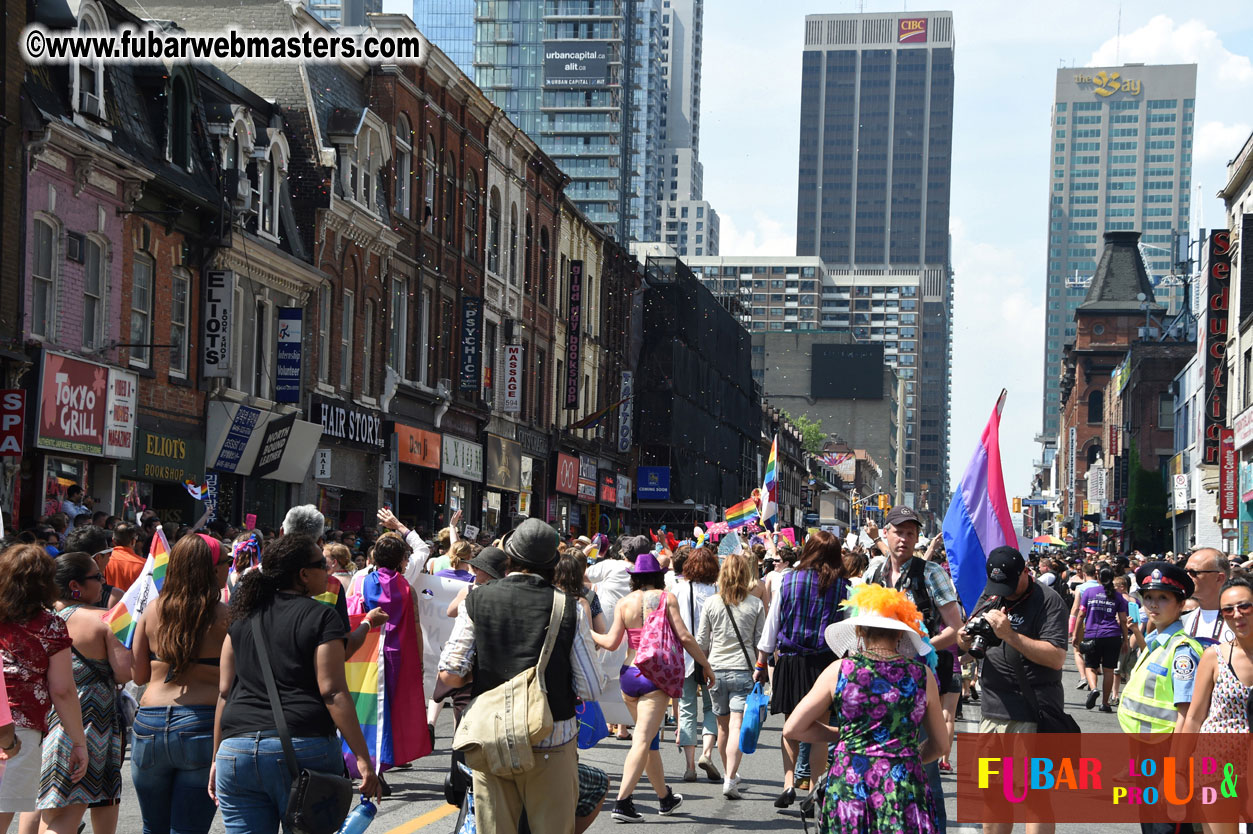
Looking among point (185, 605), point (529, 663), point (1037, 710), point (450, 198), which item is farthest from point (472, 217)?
point (529, 663)

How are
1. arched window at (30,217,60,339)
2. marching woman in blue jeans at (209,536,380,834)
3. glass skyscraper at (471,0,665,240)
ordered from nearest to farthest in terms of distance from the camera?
marching woman in blue jeans at (209,536,380,834)
arched window at (30,217,60,339)
glass skyscraper at (471,0,665,240)

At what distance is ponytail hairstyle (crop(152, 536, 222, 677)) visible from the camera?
20.9ft

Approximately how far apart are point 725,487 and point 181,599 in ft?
221

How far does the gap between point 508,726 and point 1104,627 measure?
1389 centimetres

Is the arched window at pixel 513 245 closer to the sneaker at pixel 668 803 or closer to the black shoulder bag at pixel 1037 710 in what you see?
the sneaker at pixel 668 803

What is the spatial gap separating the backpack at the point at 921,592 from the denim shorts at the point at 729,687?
1.71m

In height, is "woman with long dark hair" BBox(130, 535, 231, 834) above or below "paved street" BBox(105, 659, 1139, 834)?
above

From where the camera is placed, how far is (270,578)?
234 inches

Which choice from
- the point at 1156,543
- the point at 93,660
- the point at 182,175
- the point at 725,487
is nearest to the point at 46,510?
the point at 182,175

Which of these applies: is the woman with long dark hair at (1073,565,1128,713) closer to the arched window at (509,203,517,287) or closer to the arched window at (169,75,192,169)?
the arched window at (169,75,192,169)

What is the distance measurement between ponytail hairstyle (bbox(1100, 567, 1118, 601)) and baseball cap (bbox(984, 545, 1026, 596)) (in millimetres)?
11306

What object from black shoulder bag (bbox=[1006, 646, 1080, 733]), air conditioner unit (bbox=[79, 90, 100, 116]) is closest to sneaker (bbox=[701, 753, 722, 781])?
black shoulder bag (bbox=[1006, 646, 1080, 733])

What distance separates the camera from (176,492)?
24.8 meters

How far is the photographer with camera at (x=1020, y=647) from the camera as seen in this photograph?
7.71 meters
